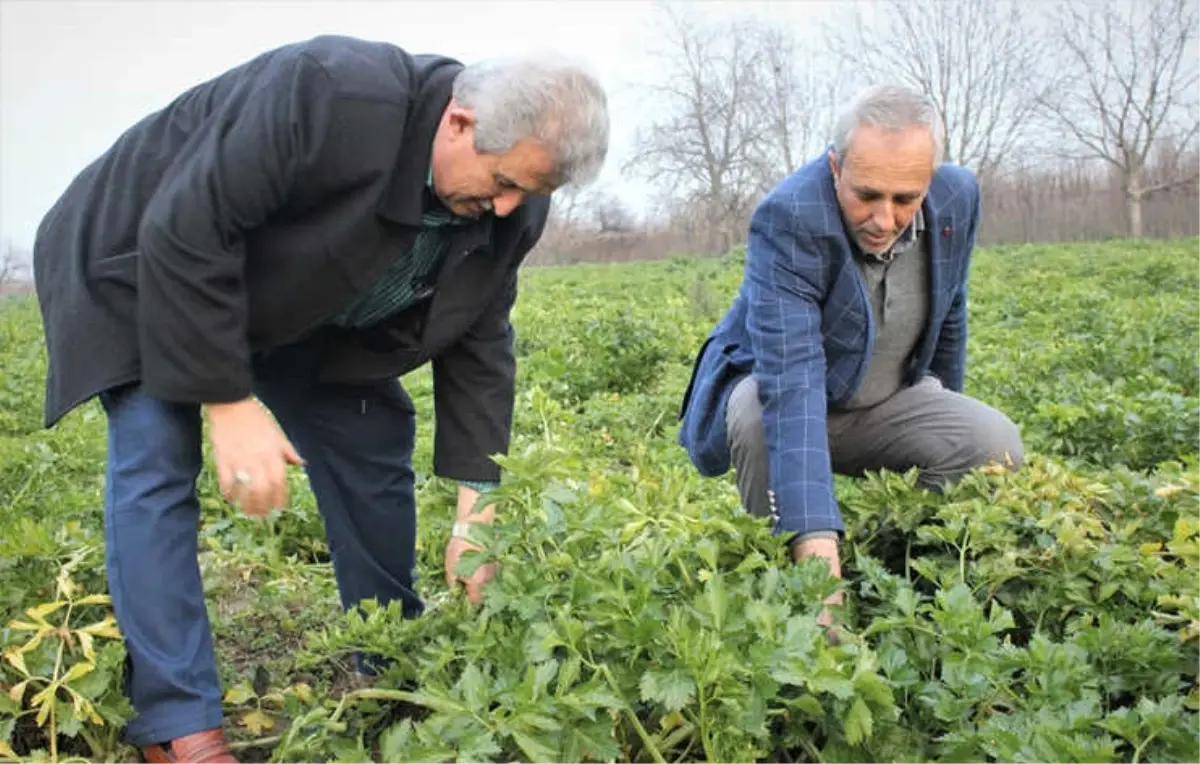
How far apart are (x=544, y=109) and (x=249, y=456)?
818mm

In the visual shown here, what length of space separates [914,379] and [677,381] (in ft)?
11.6

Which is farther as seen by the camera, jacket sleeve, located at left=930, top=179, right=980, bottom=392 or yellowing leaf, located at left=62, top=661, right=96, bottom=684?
jacket sleeve, located at left=930, top=179, right=980, bottom=392

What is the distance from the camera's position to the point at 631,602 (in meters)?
1.77

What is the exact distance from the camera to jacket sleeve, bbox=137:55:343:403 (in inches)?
77.4

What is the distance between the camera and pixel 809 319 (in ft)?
8.89

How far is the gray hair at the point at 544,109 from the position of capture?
6.55 ft

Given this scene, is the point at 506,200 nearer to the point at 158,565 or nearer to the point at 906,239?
the point at 158,565

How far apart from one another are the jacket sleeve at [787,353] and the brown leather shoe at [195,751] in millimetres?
1195

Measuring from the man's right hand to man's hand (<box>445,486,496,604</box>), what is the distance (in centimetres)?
Answer: 35

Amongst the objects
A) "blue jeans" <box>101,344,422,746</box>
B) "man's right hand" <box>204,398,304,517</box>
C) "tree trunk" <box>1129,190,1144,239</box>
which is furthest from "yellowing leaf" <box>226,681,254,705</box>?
"tree trunk" <box>1129,190,1144,239</box>

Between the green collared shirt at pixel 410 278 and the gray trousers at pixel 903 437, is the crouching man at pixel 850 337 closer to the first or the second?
the gray trousers at pixel 903 437

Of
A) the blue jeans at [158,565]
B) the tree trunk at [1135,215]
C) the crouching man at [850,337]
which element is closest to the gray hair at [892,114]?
the crouching man at [850,337]

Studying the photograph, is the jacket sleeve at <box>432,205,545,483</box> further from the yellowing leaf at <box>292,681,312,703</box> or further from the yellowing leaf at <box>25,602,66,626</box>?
the yellowing leaf at <box>25,602,66,626</box>

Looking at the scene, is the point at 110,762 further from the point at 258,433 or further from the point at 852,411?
the point at 852,411
